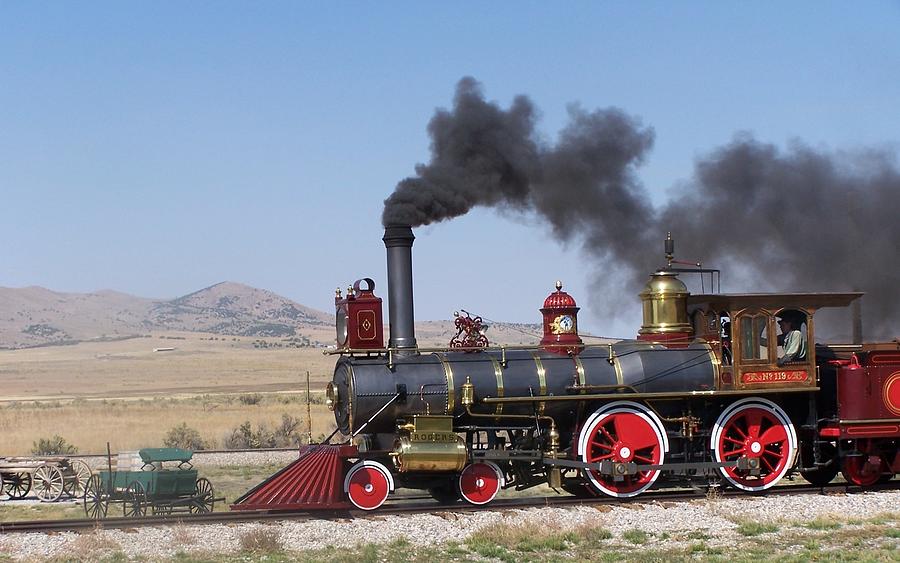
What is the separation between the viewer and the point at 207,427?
3831 centimetres

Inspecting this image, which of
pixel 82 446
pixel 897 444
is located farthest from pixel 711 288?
pixel 82 446

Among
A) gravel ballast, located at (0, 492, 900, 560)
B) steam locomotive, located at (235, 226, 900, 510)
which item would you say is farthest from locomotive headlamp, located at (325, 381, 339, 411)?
gravel ballast, located at (0, 492, 900, 560)

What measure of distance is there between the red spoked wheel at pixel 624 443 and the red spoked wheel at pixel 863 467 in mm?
2901

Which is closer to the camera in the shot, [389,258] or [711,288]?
[389,258]

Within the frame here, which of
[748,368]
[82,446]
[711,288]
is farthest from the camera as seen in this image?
[82,446]

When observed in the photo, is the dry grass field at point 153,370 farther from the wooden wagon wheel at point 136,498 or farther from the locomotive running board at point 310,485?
the locomotive running board at point 310,485

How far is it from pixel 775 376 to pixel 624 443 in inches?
95.3

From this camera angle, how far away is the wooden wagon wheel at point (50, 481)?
22609 millimetres

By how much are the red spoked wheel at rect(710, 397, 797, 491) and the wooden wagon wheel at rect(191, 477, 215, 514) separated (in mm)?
8116

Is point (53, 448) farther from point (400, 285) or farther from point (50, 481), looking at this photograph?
point (400, 285)

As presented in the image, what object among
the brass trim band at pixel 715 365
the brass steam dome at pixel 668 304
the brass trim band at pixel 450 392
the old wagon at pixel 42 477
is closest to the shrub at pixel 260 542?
the brass trim band at pixel 450 392

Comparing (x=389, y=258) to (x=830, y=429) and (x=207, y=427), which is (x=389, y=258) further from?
(x=207, y=427)

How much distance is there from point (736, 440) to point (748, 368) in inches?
43.4

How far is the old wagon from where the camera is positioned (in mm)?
22688
